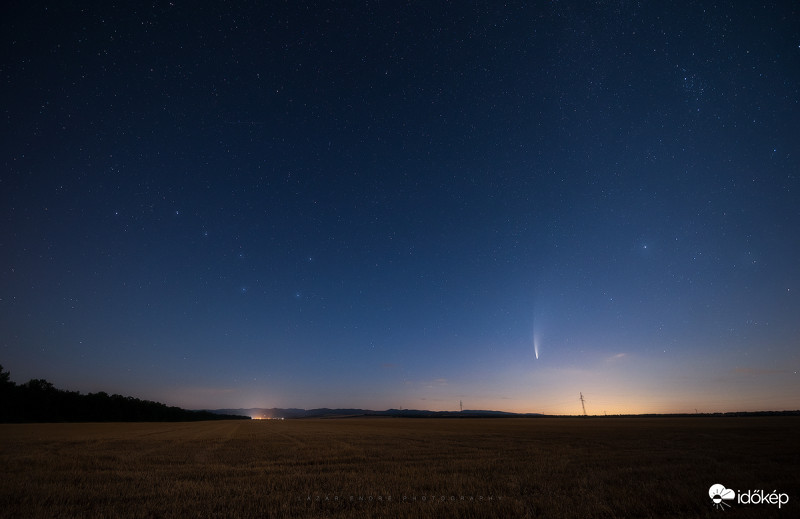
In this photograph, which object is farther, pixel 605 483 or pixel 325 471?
pixel 325 471

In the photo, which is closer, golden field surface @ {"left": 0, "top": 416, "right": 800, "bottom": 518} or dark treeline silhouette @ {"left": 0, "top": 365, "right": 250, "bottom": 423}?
golden field surface @ {"left": 0, "top": 416, "right": 800, "bottom": 518}

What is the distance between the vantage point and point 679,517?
770 centimetres

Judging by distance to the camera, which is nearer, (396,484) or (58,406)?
(396,484)

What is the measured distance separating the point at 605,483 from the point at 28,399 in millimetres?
134015

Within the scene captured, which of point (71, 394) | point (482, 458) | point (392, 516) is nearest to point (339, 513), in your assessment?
point (392, 516)

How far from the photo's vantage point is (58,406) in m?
105

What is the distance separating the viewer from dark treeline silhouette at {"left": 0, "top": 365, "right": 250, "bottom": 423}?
91.2m

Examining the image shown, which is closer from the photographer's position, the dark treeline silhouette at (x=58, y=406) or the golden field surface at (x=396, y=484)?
the golden field surface at (x=396, y=484)

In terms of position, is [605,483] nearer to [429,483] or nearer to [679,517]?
[679,517]

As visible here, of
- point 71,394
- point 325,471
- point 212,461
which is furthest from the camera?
point 71,394

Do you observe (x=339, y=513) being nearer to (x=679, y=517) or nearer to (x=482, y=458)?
(x=679, y=517)

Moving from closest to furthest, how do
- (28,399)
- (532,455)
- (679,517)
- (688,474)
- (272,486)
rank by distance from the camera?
(679,517) → (272,486) → (688,474) → (532,455) → (28,399)

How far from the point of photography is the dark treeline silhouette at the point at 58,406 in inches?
3593

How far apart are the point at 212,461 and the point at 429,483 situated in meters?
10.2
